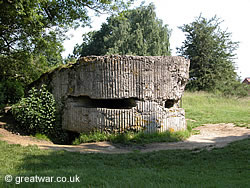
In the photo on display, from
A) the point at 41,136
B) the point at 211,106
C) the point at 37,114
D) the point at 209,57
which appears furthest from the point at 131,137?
the point at 209,57

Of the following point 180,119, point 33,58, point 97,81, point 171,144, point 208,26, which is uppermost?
point 208,26

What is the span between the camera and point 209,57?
94.3ft

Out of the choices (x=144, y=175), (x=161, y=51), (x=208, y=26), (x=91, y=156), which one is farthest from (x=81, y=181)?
(x=161, y=51)

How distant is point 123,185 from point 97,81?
5.64m

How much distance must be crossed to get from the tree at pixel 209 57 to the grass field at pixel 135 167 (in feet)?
75.6

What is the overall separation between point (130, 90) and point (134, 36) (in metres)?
29.5

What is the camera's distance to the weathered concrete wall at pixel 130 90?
856cm

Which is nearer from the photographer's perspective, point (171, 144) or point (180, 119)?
point (171, 144)

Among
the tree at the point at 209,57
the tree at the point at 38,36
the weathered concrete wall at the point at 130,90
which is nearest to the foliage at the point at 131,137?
the weathered concrete wall at the point at 130,90

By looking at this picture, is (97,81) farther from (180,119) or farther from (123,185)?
(123,185)

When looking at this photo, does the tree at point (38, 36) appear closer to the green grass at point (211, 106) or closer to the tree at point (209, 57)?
the green grass at point (211, 106)

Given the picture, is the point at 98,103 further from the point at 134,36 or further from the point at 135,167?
the point at 134,36

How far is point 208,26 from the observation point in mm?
29953

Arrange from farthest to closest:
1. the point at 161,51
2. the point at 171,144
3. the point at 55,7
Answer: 1. the point at 161,51
2. the point at 55,7
3. the point at 171,144
